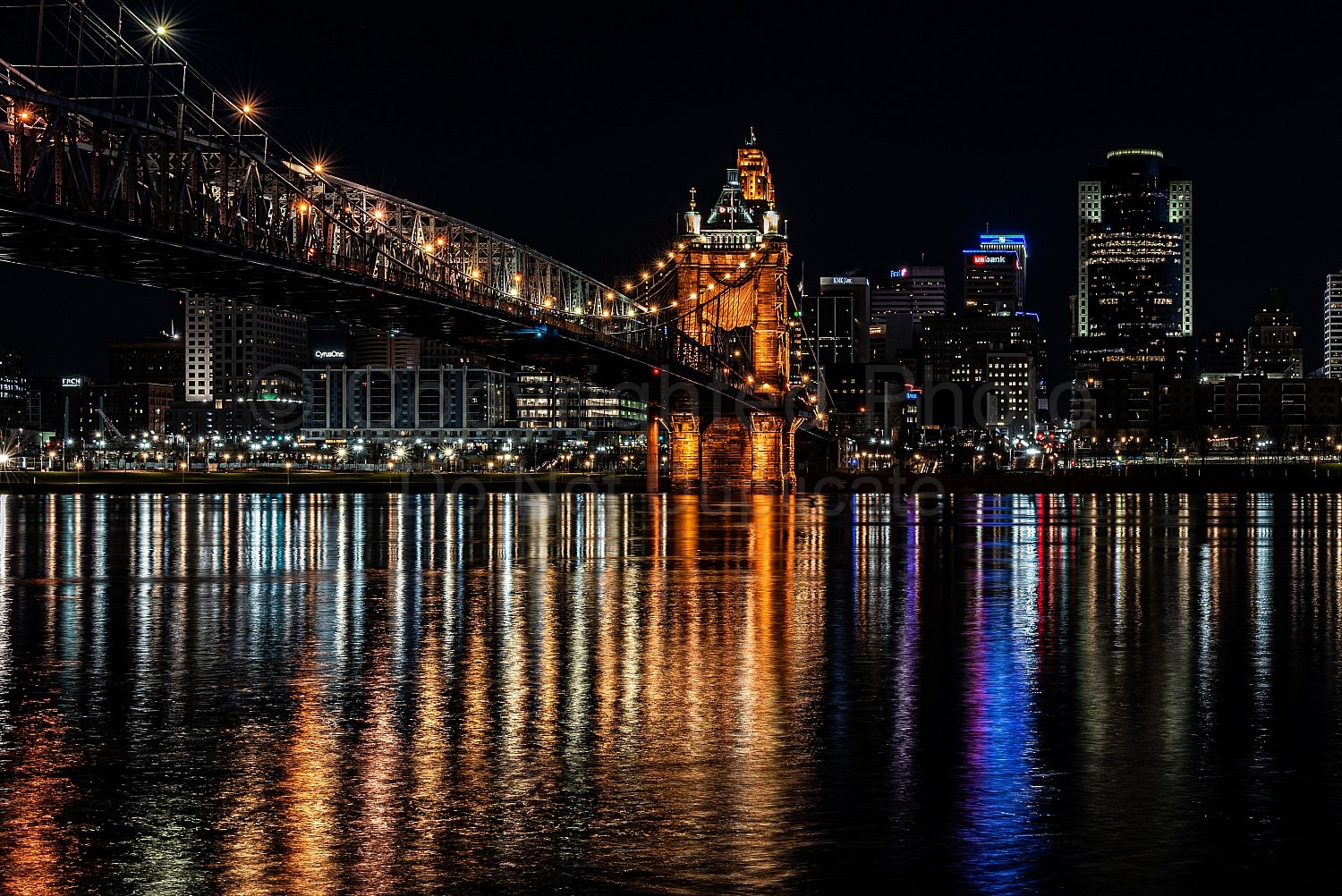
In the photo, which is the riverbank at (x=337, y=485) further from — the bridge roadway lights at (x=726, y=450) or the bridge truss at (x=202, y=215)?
the bridge truss at (x=202, y=215)

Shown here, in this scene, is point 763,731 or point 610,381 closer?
point 763,731

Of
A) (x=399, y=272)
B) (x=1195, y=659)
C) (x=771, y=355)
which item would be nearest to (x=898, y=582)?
(x=1195, y=659)

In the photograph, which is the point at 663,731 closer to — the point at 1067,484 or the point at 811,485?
the point at 811,485

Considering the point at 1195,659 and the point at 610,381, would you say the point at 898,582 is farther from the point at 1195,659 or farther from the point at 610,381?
the point at 610,381

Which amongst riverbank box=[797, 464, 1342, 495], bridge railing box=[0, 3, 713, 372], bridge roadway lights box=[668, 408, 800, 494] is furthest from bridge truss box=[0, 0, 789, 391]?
riverbank box=[797, 464, 1342, 495]

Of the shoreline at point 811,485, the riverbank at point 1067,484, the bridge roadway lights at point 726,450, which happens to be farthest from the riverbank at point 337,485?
the riverbank at point 1067,484

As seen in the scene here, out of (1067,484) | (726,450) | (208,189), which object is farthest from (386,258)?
(1067,484)

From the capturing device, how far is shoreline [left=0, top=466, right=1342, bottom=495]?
92438 millimetres

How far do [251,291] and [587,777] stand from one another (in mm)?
40923

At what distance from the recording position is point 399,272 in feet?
180

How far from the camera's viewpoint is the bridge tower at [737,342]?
289 feet

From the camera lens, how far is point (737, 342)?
93375 mm

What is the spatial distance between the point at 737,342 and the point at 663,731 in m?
→ 81.8

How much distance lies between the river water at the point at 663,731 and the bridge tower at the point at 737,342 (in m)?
60.5
